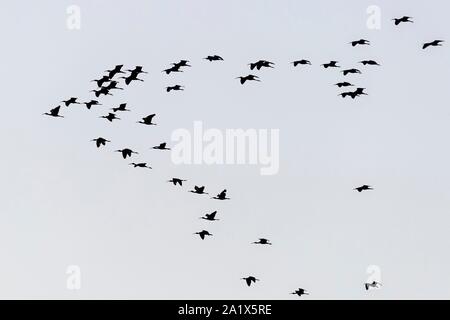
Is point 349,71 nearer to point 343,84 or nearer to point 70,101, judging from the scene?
point 343,84

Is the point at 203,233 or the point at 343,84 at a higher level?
the point at 343,84

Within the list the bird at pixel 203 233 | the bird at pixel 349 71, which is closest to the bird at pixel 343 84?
the bird at pixel 349 71

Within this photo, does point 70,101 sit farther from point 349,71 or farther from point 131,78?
point 349,71

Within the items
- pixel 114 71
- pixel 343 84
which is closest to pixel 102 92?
pixel 114 71

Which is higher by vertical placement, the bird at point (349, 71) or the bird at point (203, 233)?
the bird at point (349, 71)

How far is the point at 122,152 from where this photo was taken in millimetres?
113438

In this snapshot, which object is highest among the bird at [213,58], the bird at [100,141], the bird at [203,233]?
the bird at [213,58]

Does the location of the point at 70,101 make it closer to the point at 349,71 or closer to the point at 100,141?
the point at 100,141

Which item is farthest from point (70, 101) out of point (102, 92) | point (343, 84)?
point (343, 84)

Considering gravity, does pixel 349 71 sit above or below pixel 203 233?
above

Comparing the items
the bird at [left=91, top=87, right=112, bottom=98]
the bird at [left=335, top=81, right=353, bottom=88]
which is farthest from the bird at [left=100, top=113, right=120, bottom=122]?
the bird at [left=335, top=81, right=353, bottom=88]

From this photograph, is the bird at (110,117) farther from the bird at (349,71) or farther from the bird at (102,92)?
the bird at (349,71)
